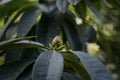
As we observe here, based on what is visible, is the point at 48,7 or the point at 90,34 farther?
the point at 90,34

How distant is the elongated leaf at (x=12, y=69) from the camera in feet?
3.02

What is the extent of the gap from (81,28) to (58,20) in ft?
0.32

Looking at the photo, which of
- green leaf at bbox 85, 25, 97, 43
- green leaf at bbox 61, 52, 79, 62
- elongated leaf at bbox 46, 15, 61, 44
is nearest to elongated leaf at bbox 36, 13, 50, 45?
elongated leaf at bbox 46, 15, 61, 44

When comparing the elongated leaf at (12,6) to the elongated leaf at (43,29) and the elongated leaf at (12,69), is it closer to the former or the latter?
the elongated leaf at (43,29)

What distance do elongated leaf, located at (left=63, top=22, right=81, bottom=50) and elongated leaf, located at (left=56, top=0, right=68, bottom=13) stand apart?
90 millimetres

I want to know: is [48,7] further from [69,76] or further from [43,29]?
[69,76]

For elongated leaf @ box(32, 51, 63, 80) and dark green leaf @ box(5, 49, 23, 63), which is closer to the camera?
elongated leaf @ box(32, 51, 63, 80)

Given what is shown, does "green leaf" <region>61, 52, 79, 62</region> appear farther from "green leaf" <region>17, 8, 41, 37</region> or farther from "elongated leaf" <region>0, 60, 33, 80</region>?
"green leaf" <region>17, 8, 41, 37</region>

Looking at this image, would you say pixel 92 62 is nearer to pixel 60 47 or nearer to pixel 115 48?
pixel 60 47

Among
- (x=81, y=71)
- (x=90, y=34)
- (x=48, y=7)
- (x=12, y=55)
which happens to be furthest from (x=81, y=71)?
(x=90, y=34)

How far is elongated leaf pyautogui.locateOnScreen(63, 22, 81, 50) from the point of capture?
50.2 inches

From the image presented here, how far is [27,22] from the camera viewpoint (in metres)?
1.27

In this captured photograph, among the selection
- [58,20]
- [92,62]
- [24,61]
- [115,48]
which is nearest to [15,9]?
[58,20]

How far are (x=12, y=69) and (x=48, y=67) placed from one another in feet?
0.48
